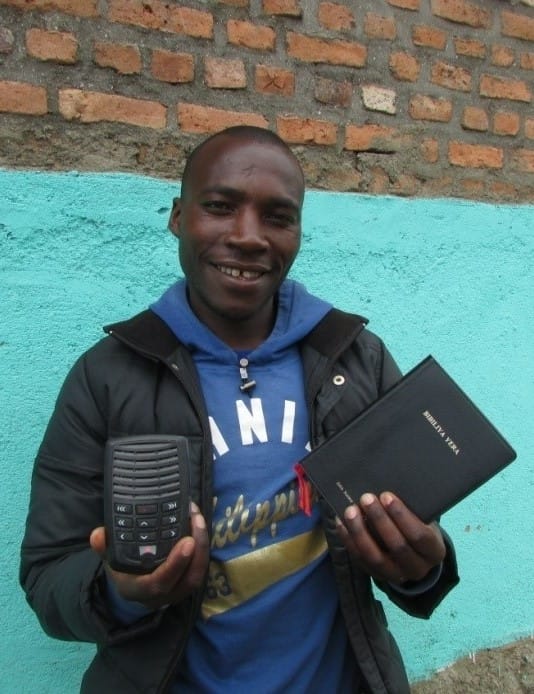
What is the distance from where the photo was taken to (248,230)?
50.0 inches

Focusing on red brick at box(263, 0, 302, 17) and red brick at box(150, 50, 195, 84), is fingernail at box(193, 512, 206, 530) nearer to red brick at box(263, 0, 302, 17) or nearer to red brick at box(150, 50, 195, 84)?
red brick at box(150, 50, 195, 84)

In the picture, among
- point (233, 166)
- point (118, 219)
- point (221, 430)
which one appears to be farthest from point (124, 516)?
point (118, 219)

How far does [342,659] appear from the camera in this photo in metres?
1.28

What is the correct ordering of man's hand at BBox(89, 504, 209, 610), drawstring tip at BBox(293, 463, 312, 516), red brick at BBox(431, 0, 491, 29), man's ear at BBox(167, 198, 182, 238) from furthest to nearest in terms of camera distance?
red brick at BBox(431, 0, 491, 29) → man's ear at BBox(167, 198, 182, 238) → drawstring tip at BBox(293, 463, 312, 516) → man's hand at BBox(89, 504, 209, 610)

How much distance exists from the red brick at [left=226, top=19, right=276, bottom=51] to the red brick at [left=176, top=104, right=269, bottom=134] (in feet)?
0.60

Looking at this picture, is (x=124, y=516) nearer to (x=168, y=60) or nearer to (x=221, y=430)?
(x=221, y=430)

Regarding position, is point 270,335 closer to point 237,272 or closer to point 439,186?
point 237,272

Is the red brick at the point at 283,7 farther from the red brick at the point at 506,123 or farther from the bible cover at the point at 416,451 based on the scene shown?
the bible cover at the point at 416,451

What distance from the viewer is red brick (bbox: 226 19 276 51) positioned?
1873mm

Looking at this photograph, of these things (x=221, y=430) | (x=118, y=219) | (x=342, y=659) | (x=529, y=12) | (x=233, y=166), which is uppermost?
(x=529, y=12)

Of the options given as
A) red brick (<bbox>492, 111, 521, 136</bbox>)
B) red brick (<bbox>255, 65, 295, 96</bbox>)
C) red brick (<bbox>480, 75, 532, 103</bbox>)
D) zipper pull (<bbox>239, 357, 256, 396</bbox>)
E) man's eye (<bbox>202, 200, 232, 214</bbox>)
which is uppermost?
red brick (<bbox>480, 75, 532, 103</bbox>)

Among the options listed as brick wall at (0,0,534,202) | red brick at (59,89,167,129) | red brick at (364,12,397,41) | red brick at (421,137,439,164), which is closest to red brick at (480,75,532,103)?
brick wall at (0,0,534,202)

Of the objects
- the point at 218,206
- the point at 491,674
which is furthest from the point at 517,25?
the point at 491,674

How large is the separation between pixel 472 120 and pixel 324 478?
5.09 ft
